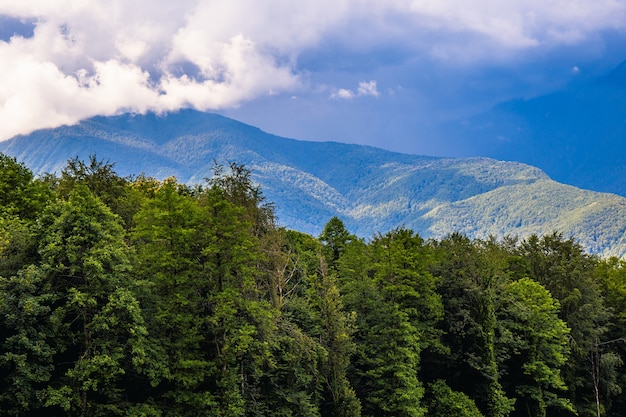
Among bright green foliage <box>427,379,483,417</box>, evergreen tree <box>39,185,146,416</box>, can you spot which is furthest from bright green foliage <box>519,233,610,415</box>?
evergreen tree <box>39,185,146,416</box>

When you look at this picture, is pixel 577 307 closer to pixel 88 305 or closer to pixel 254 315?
pixel 254 315

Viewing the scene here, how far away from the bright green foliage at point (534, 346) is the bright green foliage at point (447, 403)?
26.3 feet

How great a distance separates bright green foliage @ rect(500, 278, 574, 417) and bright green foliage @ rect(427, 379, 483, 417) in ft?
26.3

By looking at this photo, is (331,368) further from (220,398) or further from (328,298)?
(220,398)

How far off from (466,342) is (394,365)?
12730 mm

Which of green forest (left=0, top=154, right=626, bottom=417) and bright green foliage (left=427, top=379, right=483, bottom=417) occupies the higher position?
green forest (left=0, top=154, right=626, bottom=417)

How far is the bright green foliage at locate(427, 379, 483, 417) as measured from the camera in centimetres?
5041

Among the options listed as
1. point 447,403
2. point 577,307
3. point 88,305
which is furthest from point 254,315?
point 577,307

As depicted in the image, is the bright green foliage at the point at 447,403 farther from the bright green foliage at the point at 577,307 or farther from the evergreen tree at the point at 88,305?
the evergreen tree at the point at 88,305

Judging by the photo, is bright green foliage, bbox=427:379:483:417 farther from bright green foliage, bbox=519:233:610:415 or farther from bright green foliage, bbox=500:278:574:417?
bright green foliage, bbox=519:233:610:415

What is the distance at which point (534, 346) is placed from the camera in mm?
56062

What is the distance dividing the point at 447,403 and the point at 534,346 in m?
12.6

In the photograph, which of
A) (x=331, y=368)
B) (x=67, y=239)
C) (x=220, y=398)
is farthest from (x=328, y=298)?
(x=67, y=239)

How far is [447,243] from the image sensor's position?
6212 cm
